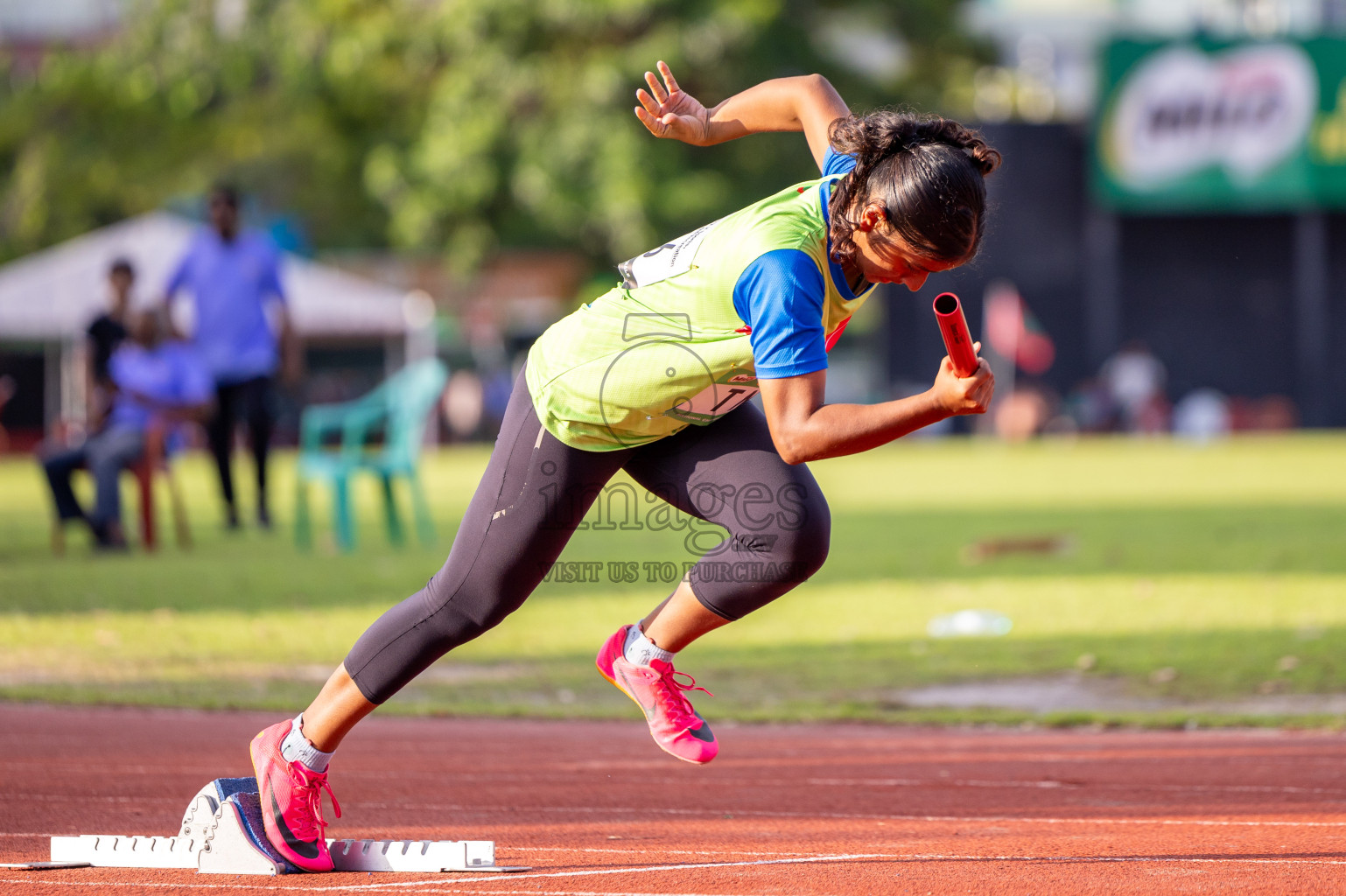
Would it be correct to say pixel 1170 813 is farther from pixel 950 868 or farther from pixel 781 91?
pixel 781 91

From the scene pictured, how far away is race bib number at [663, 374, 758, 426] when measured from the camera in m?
4.00

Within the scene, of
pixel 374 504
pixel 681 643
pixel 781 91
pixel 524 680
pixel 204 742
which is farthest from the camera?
pixel 374 504

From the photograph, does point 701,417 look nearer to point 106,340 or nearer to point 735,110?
point 735,110

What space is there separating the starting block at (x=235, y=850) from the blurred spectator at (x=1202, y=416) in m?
29.2

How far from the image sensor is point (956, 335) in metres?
3.46

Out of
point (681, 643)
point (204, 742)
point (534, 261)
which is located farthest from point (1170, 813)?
point (534, 261)

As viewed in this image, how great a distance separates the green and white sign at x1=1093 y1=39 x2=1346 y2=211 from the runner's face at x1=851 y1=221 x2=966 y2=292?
29.0 meters

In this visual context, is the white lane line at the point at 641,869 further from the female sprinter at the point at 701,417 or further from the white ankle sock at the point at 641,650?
the white ankle sock at the point at 641,650

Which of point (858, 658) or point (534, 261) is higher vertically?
point (534, 261)

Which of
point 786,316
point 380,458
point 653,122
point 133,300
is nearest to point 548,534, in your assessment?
point 786,316

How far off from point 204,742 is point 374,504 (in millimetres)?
12165

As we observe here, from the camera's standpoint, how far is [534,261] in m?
36.6

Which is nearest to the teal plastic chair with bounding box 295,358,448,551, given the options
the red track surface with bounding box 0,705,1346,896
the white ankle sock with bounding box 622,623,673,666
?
the red track surface with bounding box 0,705,1346,896

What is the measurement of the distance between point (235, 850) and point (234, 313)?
8846mm
